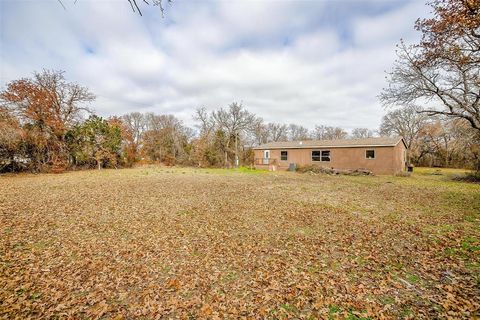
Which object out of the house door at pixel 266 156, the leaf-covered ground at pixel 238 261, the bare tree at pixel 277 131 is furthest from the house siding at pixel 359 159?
the bare tree at pixel 277 131

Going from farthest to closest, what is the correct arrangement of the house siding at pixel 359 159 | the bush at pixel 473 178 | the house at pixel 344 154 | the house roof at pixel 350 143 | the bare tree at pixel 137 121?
the bare tree at pixel 137 121 < the house roof at pixel 350 143 < the house at pixel 344 154 < the house siding at pixel 359 159 < the bush at pixel 473 178

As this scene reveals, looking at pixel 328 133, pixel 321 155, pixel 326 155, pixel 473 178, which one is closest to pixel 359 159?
pixel 326 155

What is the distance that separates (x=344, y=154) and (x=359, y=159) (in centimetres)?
153

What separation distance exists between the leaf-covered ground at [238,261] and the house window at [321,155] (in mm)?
15798

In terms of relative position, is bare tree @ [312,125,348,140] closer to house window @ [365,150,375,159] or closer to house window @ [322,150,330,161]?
house window @ [322,150,330,161]

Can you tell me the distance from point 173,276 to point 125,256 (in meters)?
1.50

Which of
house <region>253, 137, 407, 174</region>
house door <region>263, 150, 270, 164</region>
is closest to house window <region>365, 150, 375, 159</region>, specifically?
house <region>253, 137, 407, 174</region>

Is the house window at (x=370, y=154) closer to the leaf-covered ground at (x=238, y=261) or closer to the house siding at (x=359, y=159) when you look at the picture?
the house siding at (x=359, y=159)

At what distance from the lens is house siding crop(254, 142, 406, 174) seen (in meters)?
20.3

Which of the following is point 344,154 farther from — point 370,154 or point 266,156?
point 266,156

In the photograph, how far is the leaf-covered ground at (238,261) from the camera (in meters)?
3.28

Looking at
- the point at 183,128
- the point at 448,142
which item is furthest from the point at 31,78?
the point at 448,142

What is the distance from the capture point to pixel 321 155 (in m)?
24.7

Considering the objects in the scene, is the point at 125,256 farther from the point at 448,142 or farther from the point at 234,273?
the point at 448,142
